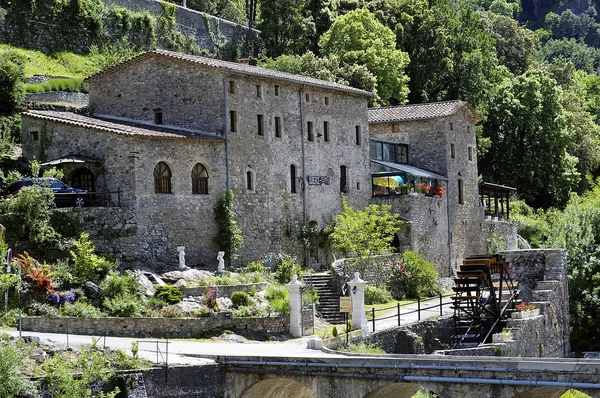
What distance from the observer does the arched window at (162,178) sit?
46.7 metres

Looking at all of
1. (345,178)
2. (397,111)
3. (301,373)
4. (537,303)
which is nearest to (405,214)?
(345,178)

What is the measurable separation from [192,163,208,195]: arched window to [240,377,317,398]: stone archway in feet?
49.4

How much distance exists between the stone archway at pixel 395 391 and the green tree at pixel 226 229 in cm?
1705

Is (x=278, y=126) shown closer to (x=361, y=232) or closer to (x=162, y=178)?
(x=361, y=232)

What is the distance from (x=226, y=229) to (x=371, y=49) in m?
29.9

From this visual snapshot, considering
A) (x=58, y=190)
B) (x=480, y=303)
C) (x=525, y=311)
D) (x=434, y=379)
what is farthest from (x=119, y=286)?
(x=525, y=311)

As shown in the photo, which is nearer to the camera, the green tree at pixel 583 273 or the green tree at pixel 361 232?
the green tree at pixel 583 273

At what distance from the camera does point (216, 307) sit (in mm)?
40812

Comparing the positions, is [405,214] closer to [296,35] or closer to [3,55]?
[3,55]

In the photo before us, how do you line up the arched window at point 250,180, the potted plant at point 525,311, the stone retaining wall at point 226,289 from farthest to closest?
the arched window at point 250,180 → the potted plant at point 525,311 → the stone retaining wall at point 226,289

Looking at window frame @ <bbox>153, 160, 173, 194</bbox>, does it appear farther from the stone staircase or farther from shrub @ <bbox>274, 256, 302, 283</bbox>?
the stone staircase

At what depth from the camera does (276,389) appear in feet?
111

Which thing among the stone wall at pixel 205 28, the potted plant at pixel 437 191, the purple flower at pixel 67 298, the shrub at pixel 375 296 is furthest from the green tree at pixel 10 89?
the potted plant at pixel 437 191

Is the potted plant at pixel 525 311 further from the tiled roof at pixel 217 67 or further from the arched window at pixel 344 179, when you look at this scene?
the tiled roof at pixel 217 67
